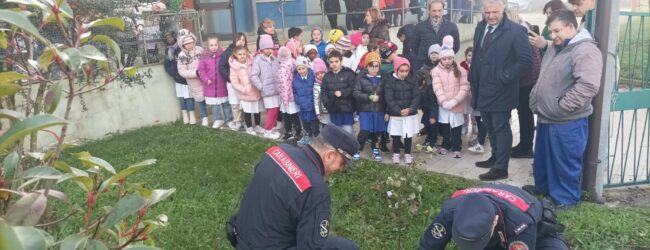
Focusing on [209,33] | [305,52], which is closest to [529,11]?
[209,33]

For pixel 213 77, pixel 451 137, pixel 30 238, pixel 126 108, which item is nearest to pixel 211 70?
pixel 213 77

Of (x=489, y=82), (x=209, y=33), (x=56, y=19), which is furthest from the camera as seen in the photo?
(x=209, y=33)

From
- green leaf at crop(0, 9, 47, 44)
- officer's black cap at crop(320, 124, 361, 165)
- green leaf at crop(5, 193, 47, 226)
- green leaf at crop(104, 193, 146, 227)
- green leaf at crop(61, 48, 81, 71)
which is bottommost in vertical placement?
officer's black cap at crop(320, 124, 361, 165)

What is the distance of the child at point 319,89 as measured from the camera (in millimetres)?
6438

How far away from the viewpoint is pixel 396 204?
4.54m

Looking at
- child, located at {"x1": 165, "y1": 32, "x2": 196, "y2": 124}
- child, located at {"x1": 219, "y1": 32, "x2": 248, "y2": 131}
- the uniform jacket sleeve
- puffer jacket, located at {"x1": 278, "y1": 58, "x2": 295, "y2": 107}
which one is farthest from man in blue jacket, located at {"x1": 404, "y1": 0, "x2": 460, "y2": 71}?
child, located at {"x1": 165, "y1": 32, "x2": 196, "y2": 124}

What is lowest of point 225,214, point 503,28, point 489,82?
point 225,214

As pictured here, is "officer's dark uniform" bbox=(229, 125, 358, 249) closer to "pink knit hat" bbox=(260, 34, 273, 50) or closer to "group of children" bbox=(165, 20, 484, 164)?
"group of children" bbox=(165, 20, 484, 164)

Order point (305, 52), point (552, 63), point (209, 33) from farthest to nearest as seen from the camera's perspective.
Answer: point (209, 33)
point (305, 52)
point (552, 63)

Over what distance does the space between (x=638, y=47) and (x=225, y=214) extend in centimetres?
383

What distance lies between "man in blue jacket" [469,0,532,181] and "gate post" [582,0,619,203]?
0.75m

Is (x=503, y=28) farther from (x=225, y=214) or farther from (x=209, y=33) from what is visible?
(x=209, y=33)

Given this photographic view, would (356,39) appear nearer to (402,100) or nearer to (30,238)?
(402,100)

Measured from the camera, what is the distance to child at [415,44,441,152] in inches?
239
